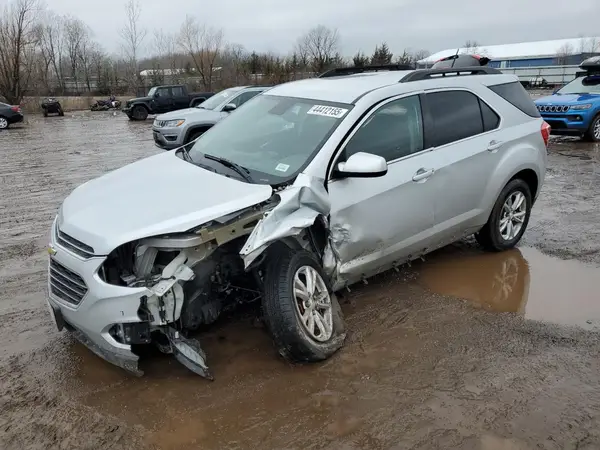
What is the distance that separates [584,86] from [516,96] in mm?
10416

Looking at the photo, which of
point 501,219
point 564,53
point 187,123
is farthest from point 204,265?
point 564,53

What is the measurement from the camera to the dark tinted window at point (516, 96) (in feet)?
17.0

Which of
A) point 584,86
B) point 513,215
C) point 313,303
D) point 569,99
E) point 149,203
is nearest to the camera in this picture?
point 149,203

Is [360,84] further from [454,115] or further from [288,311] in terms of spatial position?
[288,311]

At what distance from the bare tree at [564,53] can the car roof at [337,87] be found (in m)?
74.9

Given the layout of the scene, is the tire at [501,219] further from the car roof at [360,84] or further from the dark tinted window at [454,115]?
the car roof at [360,84]

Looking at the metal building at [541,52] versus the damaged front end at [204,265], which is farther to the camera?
the metal building at [541,52]

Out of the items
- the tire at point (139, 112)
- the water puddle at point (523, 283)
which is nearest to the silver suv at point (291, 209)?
the water puddle at point (523, 283)

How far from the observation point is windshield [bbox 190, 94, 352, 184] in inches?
149

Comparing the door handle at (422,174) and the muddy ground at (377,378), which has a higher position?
the door handle at (422,174)

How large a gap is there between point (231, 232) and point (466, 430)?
1773mm

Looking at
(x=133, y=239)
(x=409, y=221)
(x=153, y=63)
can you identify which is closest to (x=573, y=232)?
(x=409, y=221)

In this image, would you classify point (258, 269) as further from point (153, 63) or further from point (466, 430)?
point (153, 63)

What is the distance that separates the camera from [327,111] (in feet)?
13.5
